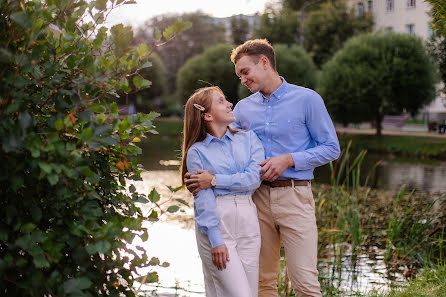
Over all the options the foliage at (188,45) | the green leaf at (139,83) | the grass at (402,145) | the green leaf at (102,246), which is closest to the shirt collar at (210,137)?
the green leaf at (139,83)

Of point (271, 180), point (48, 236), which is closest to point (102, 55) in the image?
point (48, 236)

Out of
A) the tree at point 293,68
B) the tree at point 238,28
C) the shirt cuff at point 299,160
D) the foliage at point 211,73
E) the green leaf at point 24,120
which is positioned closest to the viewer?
the green leaf at point 24,120

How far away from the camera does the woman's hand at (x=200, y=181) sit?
3162mm

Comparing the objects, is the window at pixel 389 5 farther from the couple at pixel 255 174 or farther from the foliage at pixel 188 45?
the couple at pixel 255 174

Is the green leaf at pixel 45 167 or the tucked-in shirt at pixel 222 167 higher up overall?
the green leaf at pixel 45 167

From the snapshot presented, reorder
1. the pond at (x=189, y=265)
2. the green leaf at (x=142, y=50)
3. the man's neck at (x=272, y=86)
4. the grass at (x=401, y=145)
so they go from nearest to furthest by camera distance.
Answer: the green leaf at (x=142, y=50)
the man's neck at (x=272, y=86)
the pond at (x=189, y=265)
the grass at (x=401, y=145)

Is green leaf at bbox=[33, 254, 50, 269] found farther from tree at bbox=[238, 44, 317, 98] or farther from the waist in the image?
tree at bbox=[238, 44, 317, 98]

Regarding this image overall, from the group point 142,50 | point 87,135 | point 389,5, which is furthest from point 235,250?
point 389,5

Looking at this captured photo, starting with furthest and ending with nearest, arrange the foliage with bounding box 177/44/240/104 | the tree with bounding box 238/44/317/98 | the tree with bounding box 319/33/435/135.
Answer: the foliage with bounding box 177/44/240/104, the tree with bounding box 238/44/317/98, the tree with bounding box 319/33/435/135

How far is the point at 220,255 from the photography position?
10.2 feet

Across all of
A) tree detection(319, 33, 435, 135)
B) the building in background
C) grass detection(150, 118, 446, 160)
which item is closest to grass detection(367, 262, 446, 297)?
grass detection(150, 118, 446, 160)

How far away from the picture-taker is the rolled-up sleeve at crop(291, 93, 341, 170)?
140 inches

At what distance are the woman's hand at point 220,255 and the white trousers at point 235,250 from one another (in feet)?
0.10

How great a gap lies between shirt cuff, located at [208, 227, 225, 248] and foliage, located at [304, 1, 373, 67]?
37.5m
